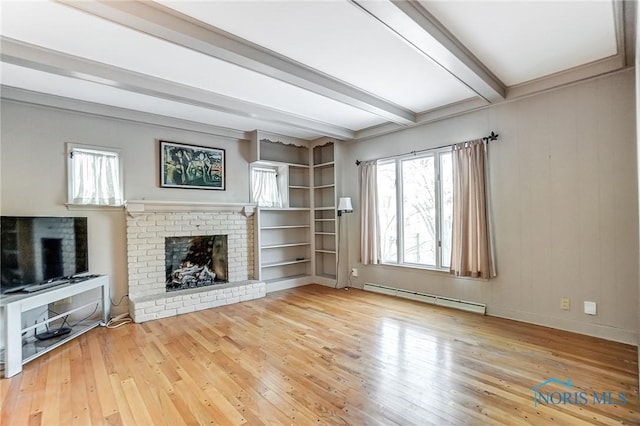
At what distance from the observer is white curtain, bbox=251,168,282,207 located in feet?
18.5

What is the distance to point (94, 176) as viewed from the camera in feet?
13.3

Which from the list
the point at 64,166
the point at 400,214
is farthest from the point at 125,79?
the point at 400,214

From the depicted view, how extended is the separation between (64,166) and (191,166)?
1552 millimetres

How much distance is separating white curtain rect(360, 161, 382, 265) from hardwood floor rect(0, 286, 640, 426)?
1.53 m

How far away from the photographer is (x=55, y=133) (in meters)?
3.79

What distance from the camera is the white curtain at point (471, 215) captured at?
3.92 meters

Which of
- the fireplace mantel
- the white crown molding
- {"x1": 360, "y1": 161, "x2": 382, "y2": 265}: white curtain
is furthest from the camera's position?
{"x1": 360, "y1": 161, "x2": 382, "y2": 265}: white curtain

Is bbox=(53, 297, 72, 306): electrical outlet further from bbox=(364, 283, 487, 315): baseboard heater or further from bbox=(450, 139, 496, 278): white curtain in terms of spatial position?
bbox=(450, 139, 496, 278): white curtain

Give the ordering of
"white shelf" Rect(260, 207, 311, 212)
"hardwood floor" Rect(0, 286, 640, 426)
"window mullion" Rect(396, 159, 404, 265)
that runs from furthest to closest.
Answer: "white shelf" Rect(260, 207, 311, 212), "window mullion" Rect(396, 159, 404, 265), "hardwood floor" Rect(0, 286, 640, 426)

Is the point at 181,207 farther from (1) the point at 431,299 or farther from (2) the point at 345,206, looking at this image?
(1) the point at 431,299

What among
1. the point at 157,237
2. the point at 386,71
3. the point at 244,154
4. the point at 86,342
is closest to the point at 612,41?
the point at 386,71

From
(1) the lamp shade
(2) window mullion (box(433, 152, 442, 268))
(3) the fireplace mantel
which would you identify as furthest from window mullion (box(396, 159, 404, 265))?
(3) the fireplace mantel

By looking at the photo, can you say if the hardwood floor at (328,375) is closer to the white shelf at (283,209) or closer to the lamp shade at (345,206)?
the lamp shade at (345,206)

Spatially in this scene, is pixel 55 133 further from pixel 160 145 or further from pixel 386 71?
pixel 386 71
